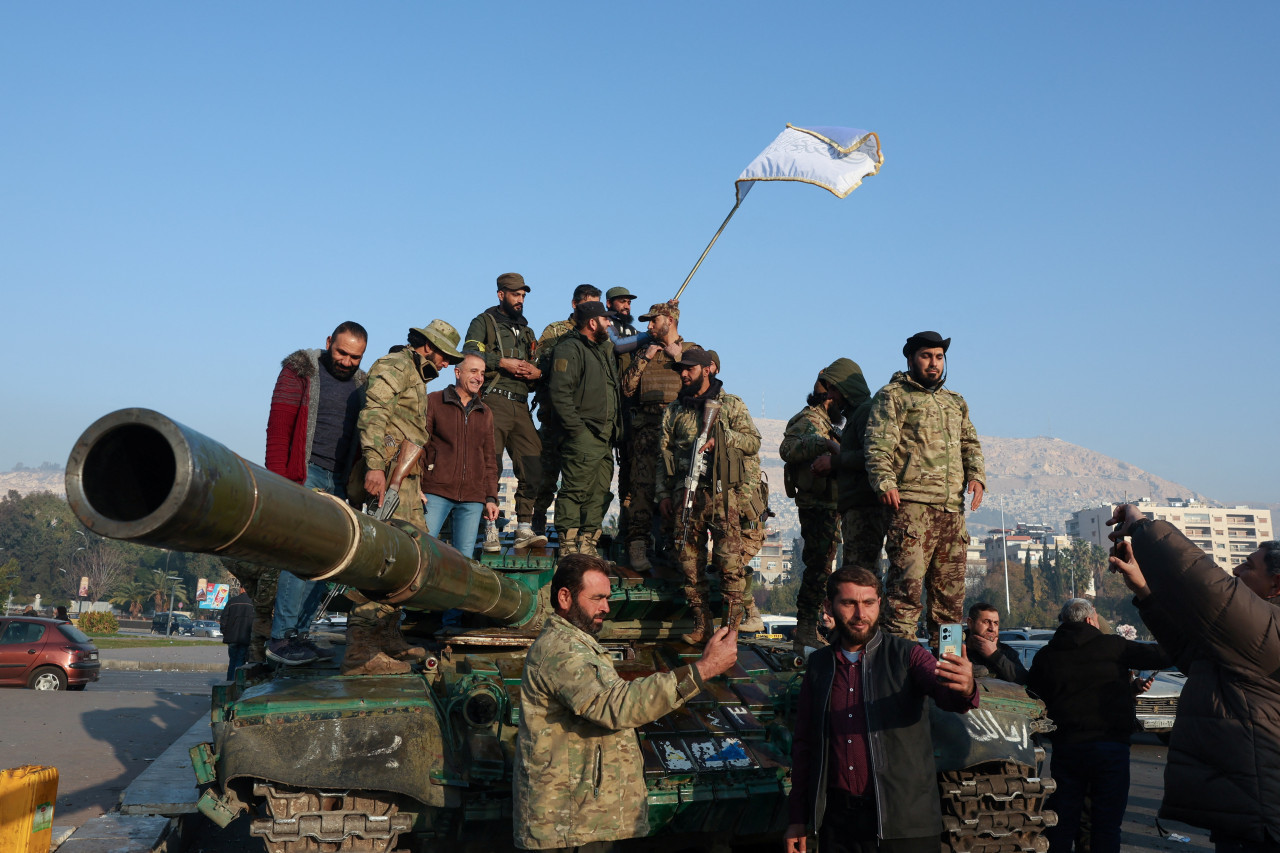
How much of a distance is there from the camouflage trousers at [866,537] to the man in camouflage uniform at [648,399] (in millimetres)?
2325

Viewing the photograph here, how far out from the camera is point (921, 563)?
743 centimetres

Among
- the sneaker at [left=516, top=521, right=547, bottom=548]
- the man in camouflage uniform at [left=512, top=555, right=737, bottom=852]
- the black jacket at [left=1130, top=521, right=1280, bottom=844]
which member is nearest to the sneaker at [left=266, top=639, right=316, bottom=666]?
the sneaker at [left=516, top=521, right=547, bottom=548]

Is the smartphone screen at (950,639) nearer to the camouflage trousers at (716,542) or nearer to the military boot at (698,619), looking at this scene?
the military boot at (698,619)

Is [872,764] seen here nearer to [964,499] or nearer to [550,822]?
[550,822]

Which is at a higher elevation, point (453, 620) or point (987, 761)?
point (453, 620)

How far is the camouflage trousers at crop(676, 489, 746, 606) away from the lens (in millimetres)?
8117

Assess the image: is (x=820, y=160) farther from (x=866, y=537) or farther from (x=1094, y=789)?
(x=1094, y=789)

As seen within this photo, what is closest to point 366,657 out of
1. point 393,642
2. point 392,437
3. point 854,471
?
point 393,642

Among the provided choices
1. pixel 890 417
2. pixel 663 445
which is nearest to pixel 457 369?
pixel 663 445

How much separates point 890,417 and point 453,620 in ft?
11.1

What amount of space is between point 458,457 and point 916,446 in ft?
11.0

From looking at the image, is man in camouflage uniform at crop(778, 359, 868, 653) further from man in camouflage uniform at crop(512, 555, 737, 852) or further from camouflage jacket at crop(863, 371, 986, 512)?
man in camouflage uniform at crop(512, 555, 737, 852)

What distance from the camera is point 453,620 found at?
7254mm

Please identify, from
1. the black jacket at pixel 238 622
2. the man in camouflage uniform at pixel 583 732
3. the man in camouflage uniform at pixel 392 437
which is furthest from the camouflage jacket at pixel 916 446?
the black jacket at pixel 238 622
